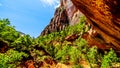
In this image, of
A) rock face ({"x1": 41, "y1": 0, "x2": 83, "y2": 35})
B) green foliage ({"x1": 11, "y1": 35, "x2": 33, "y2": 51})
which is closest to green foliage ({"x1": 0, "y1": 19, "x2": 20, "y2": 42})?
green foliage ({"x1": 11, "y1": 35, "x2": 33, "y2": 51})

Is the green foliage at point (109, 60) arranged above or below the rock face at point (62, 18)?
below

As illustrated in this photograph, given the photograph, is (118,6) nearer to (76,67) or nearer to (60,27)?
(76,67)

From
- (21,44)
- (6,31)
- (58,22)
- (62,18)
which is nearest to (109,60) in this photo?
(21,44)

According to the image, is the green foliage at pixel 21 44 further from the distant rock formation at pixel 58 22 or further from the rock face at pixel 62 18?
the distant rock formation at pixel 58 22

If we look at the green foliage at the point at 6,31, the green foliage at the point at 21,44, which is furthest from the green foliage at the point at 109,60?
the green foliage at the point at 6,31

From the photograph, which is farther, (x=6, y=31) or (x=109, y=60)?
(x=6, y=31)

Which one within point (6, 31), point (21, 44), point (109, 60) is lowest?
point (109, 60)

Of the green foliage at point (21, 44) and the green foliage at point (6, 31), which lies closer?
the green foliage at point (21, 44)

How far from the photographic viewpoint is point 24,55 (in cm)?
4791

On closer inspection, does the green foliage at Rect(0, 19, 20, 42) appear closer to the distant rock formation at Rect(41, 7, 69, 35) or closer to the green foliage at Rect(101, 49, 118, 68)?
the green foliage at Rect(101, 49, 118, 68)

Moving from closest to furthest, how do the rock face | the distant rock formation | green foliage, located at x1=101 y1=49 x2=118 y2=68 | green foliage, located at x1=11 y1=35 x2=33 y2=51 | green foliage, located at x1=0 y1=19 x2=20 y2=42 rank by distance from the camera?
1. green foliage, located at x1=101 y1=49 x2=118 y2=68
2. green foliage, located at x1=11 y1=35 x2=33 y2=51
3. green foliage, located at x1=0 y1=19 x2=20 y2=42
4. the rock face
5. the distant rock formation

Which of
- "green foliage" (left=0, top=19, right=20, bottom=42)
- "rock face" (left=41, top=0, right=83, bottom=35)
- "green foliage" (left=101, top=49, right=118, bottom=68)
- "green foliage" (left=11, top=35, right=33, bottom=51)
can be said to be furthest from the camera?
"rock face" (left=41, top=0, right=83, bottom=35)

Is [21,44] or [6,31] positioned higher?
[6,31]

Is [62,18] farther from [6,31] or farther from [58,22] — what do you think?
[6,31]
